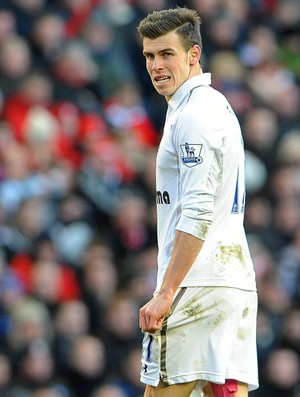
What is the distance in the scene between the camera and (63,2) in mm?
10477

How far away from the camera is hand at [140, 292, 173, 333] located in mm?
4520

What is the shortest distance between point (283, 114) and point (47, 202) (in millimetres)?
2800

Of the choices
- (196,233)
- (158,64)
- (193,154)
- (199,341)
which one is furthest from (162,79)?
(199,341)

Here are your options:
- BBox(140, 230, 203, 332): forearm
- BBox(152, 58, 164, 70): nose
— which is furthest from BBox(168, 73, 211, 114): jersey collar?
BBox(140, 230, 203, 332): forearm

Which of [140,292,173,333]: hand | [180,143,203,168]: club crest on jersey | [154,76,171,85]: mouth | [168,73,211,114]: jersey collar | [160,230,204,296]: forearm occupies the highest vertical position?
[154,76,171,85]: mouth

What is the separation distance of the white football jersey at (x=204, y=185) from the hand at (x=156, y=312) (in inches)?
6.7

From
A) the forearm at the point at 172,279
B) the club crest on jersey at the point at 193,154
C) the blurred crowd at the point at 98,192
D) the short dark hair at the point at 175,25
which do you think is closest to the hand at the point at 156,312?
the forearm at the point at 172,279

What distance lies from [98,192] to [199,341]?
476 centimetres

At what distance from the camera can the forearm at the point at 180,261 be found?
14.9 ft

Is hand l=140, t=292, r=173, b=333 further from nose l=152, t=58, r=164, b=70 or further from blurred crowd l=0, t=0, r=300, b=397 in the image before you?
blurred crowd l=0, t=0, r=300, b=397

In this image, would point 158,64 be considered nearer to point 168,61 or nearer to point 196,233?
point 168,61

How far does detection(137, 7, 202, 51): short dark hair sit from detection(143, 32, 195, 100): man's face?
2 centimetres

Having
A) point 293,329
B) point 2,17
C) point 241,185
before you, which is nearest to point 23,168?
point 2,17

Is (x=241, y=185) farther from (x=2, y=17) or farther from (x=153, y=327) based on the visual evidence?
(x=2, y=17)
